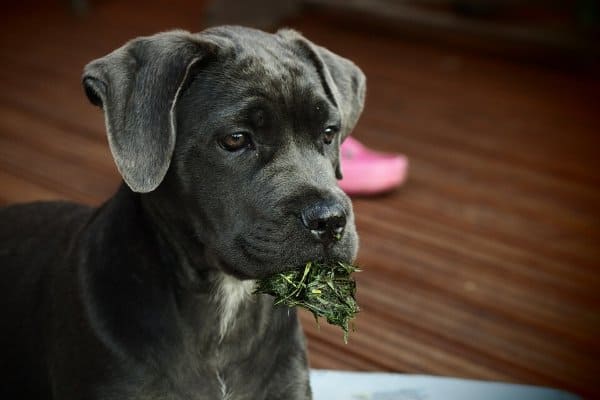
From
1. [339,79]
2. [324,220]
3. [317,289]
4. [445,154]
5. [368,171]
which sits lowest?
[445,154]

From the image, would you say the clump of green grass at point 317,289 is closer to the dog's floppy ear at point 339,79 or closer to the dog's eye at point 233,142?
the dog's eye at point 233,142

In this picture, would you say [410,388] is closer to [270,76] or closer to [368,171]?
[270,76]

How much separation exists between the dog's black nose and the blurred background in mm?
1288

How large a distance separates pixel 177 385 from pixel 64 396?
0.99 ft

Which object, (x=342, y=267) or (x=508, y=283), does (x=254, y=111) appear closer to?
(x=342, y=267)

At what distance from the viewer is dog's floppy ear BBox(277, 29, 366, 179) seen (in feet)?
8.27

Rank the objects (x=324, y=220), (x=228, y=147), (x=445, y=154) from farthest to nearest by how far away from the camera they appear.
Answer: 1. (x=445, y=154)
2. (x=228, y=147)
3. (x=324, y=220)

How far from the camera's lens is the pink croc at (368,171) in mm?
4629

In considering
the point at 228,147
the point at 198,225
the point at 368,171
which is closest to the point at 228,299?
the point at 198,225

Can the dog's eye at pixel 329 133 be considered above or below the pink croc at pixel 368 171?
above

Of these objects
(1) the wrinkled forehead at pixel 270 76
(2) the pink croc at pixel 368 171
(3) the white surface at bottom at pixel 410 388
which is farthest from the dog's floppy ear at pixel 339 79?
(2) the pink croc at pixel 368 171

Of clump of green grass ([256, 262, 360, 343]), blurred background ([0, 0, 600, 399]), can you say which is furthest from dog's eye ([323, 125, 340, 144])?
blurred background ([0, 0, 600, 399])

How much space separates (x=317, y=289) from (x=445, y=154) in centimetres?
336

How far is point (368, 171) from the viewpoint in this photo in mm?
4637
